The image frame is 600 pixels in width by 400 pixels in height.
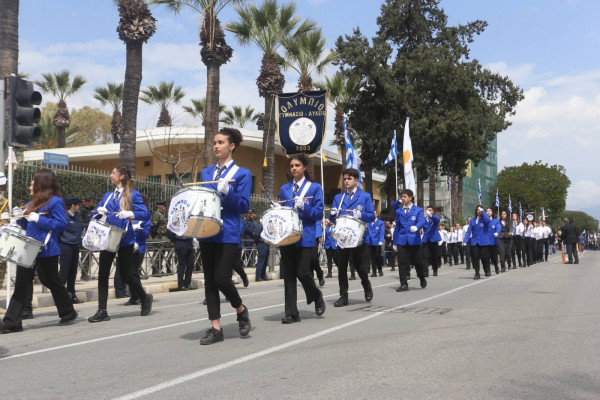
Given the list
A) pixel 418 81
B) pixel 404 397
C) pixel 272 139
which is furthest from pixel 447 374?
pixel 418 81

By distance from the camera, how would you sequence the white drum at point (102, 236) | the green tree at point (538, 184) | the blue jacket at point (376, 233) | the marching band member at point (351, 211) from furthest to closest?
the green tree at point (538, 184) < the blue jacket at point (376, 233) < the marching band member at point (351, 211) < the white drum at point (102, 236)

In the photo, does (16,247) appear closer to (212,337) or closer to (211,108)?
(212,337)

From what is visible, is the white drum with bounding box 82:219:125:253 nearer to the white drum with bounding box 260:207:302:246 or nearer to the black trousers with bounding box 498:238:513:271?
the white drum with bounding box 260:207:302:246

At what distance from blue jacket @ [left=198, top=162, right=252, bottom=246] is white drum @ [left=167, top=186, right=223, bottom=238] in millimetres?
178

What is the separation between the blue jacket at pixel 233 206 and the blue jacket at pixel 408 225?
618cm

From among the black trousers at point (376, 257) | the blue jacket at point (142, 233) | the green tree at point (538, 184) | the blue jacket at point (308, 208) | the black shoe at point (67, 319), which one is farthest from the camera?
the green tree at point (538, 184)

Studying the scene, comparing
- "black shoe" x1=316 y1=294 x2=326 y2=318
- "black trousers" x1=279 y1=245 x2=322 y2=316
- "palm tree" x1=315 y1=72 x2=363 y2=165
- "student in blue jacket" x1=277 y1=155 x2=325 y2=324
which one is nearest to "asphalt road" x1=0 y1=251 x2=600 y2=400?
"black shoe" x1=316 y1=294 x2=326 y2=318

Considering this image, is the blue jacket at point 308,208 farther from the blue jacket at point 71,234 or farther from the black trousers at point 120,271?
the blue jacket at point 71,234

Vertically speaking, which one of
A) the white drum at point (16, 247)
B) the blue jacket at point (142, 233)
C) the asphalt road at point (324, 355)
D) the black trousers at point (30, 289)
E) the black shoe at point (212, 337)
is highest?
the blue jacket at point (142, 233)

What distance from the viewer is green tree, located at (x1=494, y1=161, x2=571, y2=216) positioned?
83125 mm

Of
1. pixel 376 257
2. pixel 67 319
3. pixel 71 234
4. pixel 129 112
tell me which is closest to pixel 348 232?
pixel 67 319

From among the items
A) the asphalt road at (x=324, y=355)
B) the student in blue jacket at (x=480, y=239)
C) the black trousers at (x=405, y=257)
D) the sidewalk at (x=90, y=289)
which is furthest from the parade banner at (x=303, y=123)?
the asphalt road at (x=324, y=355)

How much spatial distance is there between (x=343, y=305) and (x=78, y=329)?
3937 mm

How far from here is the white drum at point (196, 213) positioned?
578 cm
